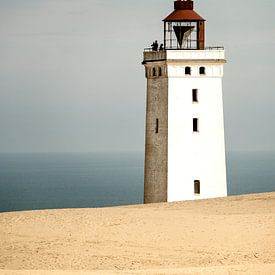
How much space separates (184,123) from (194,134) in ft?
2.09

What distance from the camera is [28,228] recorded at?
30703 millimetres

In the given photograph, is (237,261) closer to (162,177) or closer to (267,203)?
(267,203)

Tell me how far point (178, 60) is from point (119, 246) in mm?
16962

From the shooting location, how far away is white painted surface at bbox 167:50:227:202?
143 feet

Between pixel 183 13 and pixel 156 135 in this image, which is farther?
pixel 183 13

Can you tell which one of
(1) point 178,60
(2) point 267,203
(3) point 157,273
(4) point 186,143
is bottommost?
(3) point 157,273

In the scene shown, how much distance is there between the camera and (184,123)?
43688 millimetres

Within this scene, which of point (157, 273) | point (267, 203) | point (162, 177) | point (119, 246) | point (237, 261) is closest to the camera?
point (157, 273)

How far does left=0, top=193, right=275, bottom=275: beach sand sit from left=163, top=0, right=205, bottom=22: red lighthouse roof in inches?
500

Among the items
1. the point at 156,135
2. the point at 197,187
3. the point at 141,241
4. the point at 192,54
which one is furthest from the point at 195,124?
the point at 141,241

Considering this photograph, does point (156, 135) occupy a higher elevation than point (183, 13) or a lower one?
lower

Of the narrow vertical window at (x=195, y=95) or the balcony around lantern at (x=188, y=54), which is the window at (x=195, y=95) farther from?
the balcony around lantern at (x=188, y=54)

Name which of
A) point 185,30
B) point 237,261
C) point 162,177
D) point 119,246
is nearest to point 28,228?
point 119,246

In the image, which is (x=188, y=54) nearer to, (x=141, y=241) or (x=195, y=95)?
(x=195, y=95)
